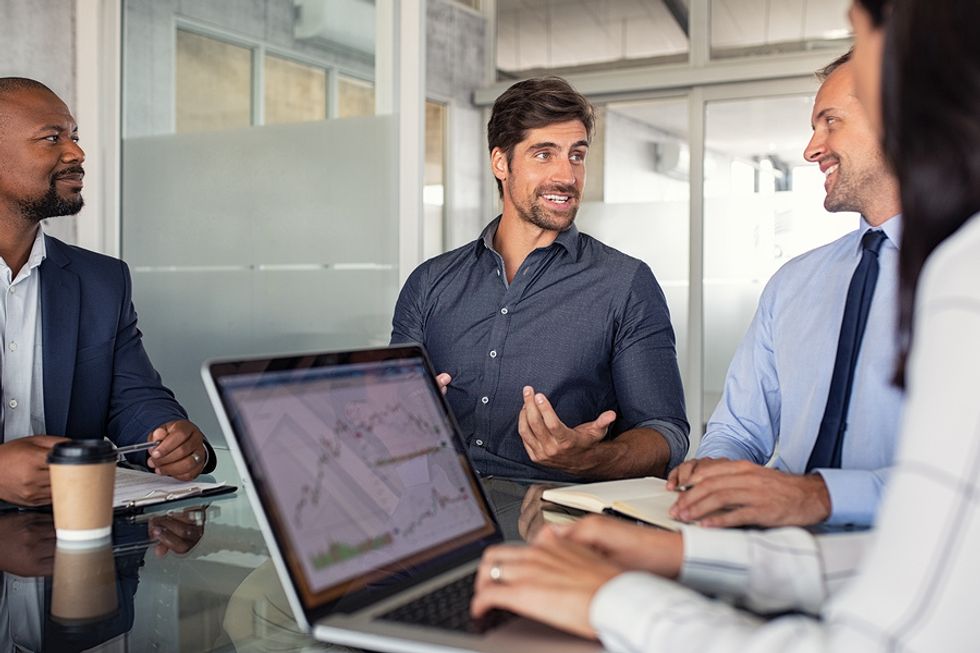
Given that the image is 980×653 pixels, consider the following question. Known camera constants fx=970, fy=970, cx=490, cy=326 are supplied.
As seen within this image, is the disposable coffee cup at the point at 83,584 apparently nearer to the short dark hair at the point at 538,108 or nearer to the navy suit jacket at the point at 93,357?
the navy suit jacket at the point at 93,357

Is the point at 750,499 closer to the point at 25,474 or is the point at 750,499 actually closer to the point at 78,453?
the point at 78,453

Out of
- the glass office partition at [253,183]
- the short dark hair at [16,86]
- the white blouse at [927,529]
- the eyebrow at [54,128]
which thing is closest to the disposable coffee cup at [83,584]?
the white blouse at [927,529]

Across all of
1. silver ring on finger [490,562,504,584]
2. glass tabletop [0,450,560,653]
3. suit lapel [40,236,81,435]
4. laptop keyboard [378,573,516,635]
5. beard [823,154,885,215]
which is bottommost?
glass tabletop [0,450,560,653]

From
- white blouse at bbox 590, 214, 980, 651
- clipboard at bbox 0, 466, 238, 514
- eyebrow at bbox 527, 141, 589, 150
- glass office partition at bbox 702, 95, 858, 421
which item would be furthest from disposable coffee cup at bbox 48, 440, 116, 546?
glass office partition at bbox 702, 95, 858, 421

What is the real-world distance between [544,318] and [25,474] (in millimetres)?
1268

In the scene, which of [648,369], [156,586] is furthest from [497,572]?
[648,369]

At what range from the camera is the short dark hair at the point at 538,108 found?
261 cm

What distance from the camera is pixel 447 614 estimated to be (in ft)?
2.96

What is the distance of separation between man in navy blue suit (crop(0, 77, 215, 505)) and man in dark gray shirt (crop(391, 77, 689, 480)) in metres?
0.68

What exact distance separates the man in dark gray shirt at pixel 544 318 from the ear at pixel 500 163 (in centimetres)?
1

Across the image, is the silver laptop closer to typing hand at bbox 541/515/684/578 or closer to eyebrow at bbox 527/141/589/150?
typing hand at bbox 541/515/684/578

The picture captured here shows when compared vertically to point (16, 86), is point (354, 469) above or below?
below

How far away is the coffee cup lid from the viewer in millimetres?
1349

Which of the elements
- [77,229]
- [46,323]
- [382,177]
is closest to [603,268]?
[382,177]
